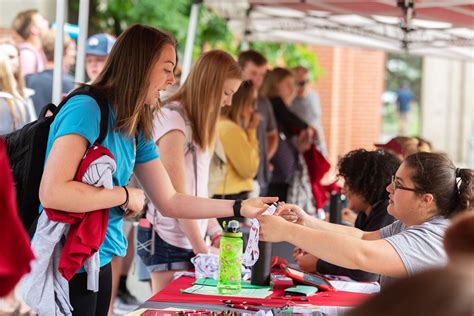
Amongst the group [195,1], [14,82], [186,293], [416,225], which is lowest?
[186,293]

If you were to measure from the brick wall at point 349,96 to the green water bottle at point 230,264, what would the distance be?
11.6 metres

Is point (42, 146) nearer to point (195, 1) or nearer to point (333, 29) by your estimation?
point (195, 1)

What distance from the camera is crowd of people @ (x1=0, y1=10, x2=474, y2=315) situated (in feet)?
9.23

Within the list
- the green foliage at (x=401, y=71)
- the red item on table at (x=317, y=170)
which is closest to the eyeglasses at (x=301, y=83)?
the red item on table at (x=317, y=170)

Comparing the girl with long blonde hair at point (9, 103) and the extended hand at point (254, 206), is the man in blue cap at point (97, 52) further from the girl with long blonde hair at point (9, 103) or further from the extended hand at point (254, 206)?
the extended hand at point (254, 206)

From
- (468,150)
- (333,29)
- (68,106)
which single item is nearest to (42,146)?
(68,106)

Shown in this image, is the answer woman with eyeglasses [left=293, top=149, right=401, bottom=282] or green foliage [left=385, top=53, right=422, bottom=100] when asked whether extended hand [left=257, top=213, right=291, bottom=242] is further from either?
green foliage [left=385, top=53, right=422, bottom=100]

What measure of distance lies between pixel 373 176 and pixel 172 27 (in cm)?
765

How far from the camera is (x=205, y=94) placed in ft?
13.3

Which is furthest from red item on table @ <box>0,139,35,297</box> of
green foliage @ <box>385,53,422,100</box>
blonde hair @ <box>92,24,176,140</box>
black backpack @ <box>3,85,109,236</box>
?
green foliage @ <box>385,53,422,100</box>

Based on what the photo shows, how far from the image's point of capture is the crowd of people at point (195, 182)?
9.23 ft

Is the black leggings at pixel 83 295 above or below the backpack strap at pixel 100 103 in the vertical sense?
below

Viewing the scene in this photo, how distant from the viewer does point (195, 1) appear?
7512 mm

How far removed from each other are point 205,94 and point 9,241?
7.48 ft
